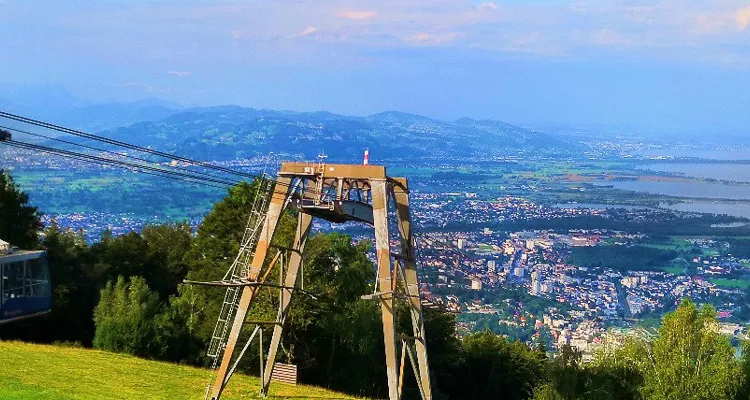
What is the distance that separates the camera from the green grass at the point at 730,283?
132 meters

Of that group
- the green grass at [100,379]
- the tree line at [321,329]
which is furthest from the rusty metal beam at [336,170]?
the tree line at [321,329]

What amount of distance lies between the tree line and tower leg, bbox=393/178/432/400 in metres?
9.76

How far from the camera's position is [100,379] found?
23109mm

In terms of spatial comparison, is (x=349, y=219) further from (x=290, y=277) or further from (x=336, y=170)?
(x=290, y=277)

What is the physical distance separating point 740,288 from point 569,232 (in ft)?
155

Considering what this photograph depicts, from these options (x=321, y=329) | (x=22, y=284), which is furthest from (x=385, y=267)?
(x=321, y=329)

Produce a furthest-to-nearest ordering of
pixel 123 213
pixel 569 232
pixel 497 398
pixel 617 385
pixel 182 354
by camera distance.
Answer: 1. pixel 569 232
2. pixel 123 213
3. pixel 497 398
4. pixel 182 354
5. pixel 617 385

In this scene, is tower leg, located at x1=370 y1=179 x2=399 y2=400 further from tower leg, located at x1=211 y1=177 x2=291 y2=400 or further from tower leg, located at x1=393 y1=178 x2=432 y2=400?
tower leg, located at x1=211 y1=177 x2=291 y2=400

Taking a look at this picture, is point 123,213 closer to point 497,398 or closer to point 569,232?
point 569,232

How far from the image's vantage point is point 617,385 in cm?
3269

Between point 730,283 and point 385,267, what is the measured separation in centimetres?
12701

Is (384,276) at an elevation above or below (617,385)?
above

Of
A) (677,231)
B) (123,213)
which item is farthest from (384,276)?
(677,231)

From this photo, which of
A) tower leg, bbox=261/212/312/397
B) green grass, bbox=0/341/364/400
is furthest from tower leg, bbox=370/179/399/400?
green grass, bbox=0/341/364/400
